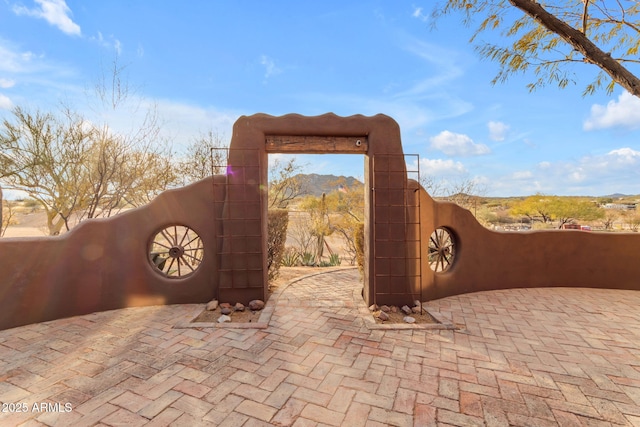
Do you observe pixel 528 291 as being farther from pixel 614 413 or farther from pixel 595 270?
pixel 614 413

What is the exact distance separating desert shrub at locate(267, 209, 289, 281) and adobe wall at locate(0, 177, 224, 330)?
5.14 feet

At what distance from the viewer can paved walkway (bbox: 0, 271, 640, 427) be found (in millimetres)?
2281

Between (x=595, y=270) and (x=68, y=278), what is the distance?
34.3ft

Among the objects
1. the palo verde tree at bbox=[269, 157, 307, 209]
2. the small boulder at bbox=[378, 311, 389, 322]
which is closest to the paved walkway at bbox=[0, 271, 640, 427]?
the small boulder at bbox=[378, 311, 389, 322]

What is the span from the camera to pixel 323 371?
2896mm

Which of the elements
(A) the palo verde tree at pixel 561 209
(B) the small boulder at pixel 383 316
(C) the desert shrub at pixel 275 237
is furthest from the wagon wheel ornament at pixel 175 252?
(A) the palo verde tree at pixel 561 209

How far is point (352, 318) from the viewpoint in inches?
172

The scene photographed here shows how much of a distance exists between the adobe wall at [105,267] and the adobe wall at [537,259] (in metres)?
4.81

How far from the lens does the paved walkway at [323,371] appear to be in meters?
2.28

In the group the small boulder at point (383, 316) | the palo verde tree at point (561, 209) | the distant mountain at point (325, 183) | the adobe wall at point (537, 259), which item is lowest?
the small boulder at point (383, 316)

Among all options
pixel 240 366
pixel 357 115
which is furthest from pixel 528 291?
pixel 240 366

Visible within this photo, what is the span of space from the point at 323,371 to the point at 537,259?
582 cm

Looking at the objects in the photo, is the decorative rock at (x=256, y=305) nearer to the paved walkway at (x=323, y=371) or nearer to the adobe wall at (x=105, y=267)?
the paved walkway at (x=323, y=371)

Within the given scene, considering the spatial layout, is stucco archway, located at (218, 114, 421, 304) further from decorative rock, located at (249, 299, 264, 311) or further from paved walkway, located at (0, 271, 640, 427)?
paved walkway, located at (0, 271, 640, 427)
